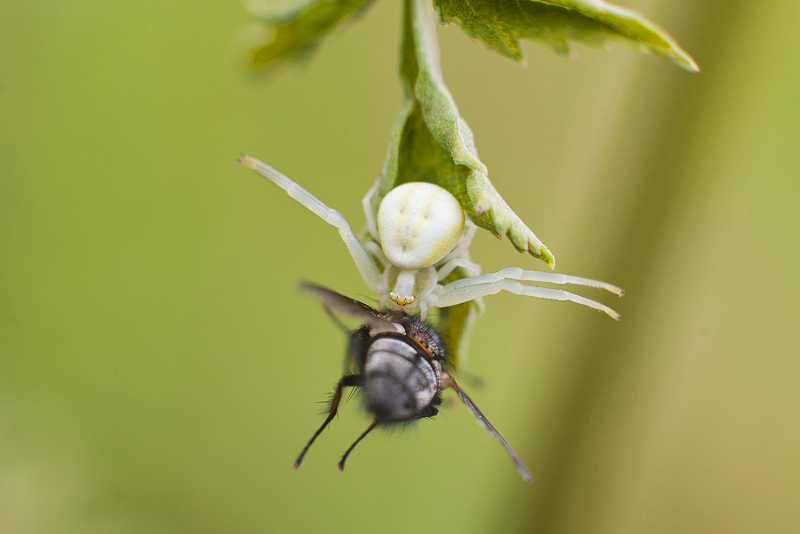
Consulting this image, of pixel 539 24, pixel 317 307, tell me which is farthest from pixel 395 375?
pixel 317 307

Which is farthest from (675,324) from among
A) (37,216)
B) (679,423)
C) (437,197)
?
(37,216)

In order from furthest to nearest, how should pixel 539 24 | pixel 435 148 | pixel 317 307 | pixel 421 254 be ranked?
1. pixel 317 307
2. pixel 421 254
3. pixel 435 148
4. pixel 539 24

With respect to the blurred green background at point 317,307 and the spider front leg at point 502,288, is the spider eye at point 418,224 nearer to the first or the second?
the spider front leg at point 502,288

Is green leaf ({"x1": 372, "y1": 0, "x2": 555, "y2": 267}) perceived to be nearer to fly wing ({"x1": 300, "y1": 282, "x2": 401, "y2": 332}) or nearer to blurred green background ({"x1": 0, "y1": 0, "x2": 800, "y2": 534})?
fly wing ({"x1": 300, "y1": 282, "x2": 401, "y2": 332})

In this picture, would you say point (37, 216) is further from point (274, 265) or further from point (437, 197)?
point (437, 197)

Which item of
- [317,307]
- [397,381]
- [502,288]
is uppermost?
[502,288]

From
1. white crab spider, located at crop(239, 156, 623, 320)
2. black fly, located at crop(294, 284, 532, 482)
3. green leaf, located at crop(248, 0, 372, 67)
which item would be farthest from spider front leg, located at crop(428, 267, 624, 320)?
green leaf, located at crop(248, 0, 372, 67)

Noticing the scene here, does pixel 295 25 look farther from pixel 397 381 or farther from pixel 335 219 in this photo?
pixel 397 381
